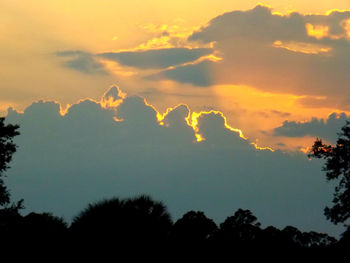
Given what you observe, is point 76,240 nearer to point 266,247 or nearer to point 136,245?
point 136,245

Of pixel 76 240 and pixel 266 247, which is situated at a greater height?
pixel 266 247

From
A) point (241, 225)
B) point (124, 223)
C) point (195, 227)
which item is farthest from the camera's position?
point (241, 225)

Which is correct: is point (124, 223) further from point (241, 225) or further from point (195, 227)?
point (241, 225)

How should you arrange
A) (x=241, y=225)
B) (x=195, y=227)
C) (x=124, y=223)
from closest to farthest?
1. (x=124, y=223)
2. (x=195, y=227)
3. (x=241, y=225)

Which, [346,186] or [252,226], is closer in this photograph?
[346,186]

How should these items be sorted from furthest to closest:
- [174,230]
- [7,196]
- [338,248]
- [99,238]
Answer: [7,196]
[338,248]
[174,230]
[99,238]

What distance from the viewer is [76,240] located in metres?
33.4

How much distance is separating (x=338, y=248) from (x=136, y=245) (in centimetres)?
1599

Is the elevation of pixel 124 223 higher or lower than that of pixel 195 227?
lower

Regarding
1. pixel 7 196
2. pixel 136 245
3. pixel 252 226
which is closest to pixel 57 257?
pixel 136 245

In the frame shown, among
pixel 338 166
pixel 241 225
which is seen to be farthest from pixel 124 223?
pixel 241 225

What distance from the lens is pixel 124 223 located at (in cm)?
3350

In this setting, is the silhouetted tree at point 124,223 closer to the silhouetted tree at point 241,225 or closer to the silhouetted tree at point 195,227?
the silhouetted tree at point 195,227

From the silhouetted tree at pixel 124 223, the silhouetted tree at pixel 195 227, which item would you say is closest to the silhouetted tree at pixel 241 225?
the silhouetted tree at pixel 195 227
